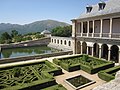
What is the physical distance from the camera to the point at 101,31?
23.8 meters

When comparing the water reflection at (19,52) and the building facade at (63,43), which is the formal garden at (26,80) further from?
the building facade at (63,43)

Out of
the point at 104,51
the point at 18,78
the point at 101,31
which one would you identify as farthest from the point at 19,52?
the point at 18,78

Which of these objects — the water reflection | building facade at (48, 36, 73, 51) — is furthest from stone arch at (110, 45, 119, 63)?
the water reflection

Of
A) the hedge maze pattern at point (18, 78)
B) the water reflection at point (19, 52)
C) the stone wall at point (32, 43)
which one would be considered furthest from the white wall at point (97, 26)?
the stone wall at point (32, 43)

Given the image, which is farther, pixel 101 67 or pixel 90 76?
pixel 101 67

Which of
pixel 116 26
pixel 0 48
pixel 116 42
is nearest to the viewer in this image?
pixel 116 42

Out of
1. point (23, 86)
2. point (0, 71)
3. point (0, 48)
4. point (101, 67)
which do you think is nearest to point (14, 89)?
point (23, 86)

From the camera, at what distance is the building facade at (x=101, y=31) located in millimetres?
22000

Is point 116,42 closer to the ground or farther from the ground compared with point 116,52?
farther from the ground

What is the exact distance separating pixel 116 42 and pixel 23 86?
Answer: 1505 cm

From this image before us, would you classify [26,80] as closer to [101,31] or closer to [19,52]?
[101,31]

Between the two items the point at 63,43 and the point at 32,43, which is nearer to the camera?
the point at 63,43

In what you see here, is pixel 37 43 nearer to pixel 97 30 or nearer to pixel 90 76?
pixel 97 30

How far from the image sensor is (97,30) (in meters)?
26.7
